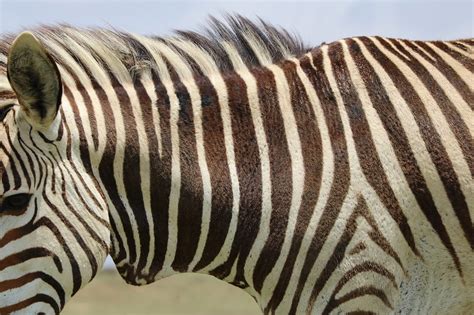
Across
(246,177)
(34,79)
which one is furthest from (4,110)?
(246,177)

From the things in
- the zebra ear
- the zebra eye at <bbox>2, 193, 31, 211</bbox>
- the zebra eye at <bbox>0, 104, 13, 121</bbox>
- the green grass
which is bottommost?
the green grass

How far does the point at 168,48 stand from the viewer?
6.01m

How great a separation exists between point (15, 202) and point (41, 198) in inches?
6.2

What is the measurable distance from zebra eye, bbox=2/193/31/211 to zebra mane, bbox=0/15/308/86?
3.39ft

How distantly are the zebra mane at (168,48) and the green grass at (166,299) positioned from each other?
81.7ft

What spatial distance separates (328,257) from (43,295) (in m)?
1.75

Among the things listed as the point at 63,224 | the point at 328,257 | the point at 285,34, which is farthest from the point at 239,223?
the point at 285,34

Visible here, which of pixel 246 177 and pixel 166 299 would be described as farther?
pixel 166 299

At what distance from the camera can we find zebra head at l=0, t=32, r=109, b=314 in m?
5.11

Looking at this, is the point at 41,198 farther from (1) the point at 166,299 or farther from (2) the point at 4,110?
(1) the point at 166,299

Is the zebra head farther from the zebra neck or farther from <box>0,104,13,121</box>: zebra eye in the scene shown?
the zebra neck

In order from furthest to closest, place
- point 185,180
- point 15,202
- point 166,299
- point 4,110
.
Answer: point 166,299
point 185,180
point 4,110
point 15,202

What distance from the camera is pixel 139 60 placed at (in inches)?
232

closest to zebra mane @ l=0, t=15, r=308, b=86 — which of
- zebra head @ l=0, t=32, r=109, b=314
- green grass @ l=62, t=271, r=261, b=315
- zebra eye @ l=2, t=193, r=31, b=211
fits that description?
zebra head @ l=0, t=32, r=109, b=314
